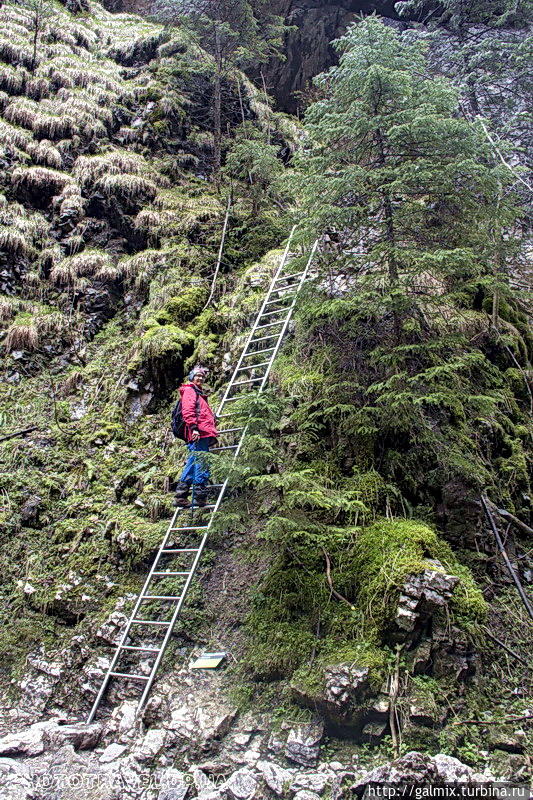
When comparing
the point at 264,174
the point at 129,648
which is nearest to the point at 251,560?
the point at 129,648

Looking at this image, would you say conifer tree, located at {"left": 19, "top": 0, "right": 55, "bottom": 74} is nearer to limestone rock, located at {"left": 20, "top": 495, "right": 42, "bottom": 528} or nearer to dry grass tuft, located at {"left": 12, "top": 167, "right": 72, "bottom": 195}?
dry grass tuft, located at {"left": 12, "top": 167, "right": 72, "bottom": 195}

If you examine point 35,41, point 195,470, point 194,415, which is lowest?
point 195,470

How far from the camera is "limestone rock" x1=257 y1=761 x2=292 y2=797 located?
3455 millimetres

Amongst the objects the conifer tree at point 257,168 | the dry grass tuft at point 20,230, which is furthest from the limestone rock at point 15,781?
the conifer tree at point 257,168

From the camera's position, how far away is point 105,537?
20.0ft

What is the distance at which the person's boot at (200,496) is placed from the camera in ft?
18.0

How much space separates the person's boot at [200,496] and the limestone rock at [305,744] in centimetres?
232

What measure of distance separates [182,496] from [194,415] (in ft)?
2.99

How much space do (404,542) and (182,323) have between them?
524 cm

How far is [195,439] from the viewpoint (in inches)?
224

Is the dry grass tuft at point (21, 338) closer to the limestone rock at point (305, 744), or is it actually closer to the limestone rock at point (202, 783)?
the limestone rock at point (202, 783)

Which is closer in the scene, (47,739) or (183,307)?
(47,739)

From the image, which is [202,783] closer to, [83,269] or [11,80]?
[83,269]

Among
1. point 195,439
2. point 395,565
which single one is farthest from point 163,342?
point 395,565
